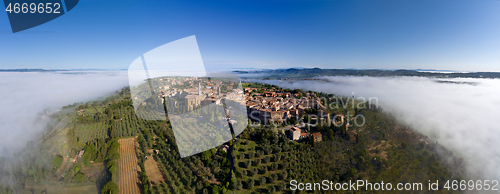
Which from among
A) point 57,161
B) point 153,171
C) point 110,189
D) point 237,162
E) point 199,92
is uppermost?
point 199,92

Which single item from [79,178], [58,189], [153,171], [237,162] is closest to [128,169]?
[153,171]

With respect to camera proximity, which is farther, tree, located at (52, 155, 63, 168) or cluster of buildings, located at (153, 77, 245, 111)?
cluster of buildings, located at (153, 77, 245, 111)

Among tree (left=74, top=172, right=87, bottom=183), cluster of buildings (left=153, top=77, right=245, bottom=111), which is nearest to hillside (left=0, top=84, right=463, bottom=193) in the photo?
tree (left=74, top=172, right=87, bottom=183)

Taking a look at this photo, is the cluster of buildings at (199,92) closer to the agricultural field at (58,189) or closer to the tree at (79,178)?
the tree at (79,178)

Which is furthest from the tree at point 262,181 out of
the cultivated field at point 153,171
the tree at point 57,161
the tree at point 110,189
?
the tree at point 57,161

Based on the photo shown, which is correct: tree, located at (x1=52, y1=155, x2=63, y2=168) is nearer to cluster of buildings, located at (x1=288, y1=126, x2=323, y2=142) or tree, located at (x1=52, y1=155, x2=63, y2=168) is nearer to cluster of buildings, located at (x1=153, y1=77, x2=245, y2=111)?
cluster of buildings, located at (x1=153, y1=77, x2=245, y2=111)

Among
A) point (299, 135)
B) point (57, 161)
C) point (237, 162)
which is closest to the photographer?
point (57, 161)

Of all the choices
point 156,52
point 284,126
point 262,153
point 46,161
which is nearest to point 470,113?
point 284,126

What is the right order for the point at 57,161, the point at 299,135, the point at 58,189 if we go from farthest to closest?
the point at 299,135
the point at 57,161
the point at 58,189

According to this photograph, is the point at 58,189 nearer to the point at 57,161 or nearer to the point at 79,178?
the point at 79,178
